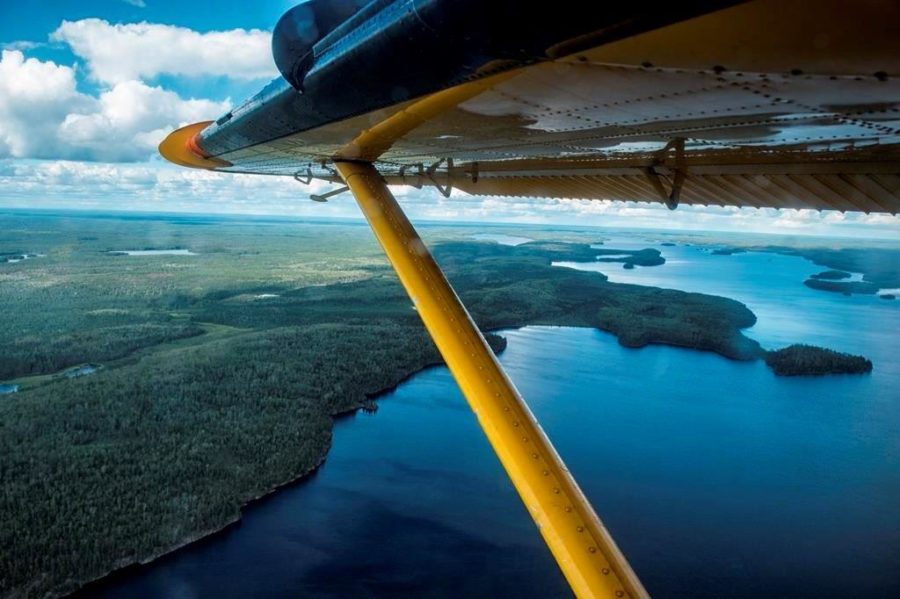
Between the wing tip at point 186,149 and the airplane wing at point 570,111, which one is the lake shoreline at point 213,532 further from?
the airplane wing at point 570,111

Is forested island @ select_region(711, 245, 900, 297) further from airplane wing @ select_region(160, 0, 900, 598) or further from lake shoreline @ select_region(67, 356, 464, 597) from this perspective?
airplane wing @ select_region(160, 0, 900, 598)

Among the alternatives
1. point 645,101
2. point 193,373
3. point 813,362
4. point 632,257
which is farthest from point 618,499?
point 632,257

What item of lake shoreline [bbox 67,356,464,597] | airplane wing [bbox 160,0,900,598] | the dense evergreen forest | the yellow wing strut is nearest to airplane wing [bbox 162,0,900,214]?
airplane wing [bbox 160,0,900,598]

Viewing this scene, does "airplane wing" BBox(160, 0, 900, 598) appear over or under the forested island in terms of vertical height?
over

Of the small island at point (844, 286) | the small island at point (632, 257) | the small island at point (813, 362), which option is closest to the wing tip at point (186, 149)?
the small island at point (813, 362)

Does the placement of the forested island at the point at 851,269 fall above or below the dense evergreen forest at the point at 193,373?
above
